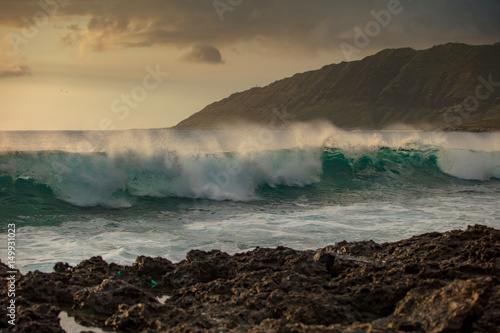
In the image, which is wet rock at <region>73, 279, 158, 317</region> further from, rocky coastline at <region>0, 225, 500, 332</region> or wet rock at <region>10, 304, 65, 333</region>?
wet rock at <region>10, 304, 65, 333</region>

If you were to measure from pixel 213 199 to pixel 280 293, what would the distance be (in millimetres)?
13041

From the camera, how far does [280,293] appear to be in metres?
6.15

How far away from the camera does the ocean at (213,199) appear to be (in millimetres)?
11438

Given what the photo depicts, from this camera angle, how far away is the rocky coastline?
528 centimetres

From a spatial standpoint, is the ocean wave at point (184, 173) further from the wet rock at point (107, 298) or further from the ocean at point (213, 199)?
the wet rock at point (107, 298)

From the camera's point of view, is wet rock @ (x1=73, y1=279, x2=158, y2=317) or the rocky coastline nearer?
the rocky coastline

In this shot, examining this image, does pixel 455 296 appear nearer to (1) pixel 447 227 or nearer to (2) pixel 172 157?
(1) pixel 447 227

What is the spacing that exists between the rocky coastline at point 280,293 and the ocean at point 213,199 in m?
1.94

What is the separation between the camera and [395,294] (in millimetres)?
6113

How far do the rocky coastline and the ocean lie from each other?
1.94 metres

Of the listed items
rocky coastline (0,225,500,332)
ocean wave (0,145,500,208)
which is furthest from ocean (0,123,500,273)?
rocky coastline (0,225,500,332)

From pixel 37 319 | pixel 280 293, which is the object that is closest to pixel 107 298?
pixel 37 319

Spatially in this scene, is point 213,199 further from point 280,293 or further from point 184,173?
point 280,293

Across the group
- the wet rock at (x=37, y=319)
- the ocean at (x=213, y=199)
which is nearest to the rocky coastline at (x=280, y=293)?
the wet rock at (x=37, y=319)
